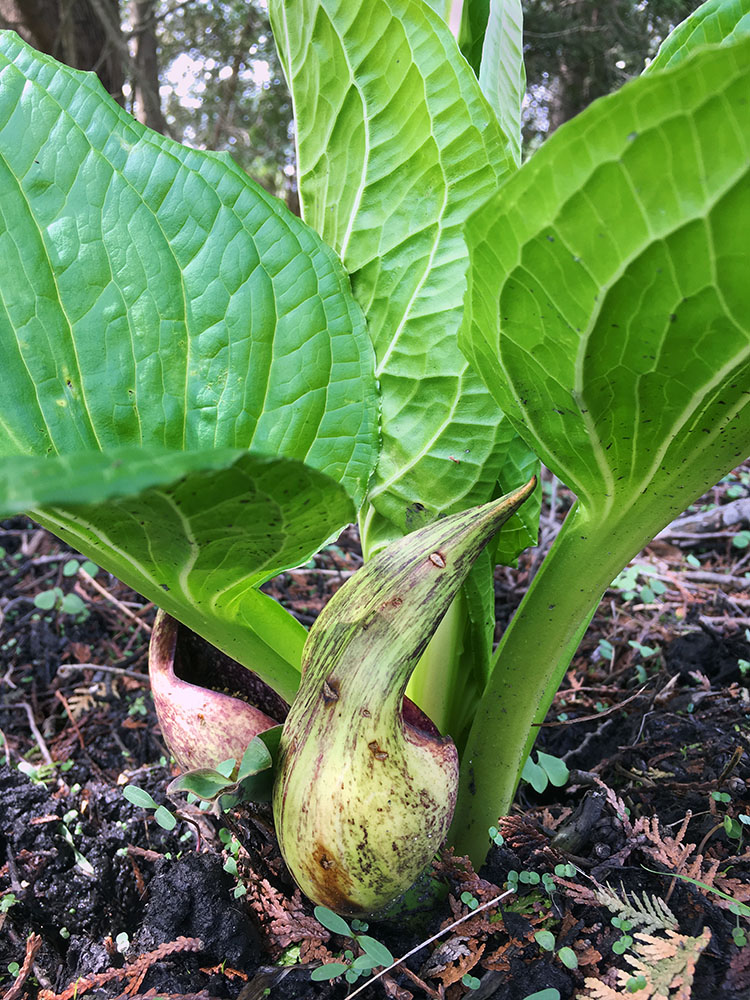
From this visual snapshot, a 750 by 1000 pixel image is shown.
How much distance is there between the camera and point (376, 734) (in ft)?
1.99

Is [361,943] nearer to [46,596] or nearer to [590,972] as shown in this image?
[590,972]

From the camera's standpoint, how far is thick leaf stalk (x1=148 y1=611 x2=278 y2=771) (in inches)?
29.7

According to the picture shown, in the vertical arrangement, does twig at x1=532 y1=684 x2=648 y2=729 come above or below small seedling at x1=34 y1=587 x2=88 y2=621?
above

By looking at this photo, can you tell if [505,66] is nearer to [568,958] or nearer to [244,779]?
[244,779]

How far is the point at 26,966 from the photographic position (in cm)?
79

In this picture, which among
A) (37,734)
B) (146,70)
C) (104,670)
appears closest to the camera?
(37,734)

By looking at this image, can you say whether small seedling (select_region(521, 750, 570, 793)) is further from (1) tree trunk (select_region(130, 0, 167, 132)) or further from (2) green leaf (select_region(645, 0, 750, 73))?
(1) tree trunk (select_region(130, 0, 167, 132))

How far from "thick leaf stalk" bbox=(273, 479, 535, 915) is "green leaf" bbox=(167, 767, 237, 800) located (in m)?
0.06

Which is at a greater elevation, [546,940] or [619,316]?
[619,316]

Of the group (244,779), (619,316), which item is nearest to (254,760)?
(244,779)

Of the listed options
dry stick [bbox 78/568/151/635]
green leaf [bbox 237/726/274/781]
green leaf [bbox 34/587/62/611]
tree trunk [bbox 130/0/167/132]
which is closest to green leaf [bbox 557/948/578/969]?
green leaf [bbox 237/726/274/781]

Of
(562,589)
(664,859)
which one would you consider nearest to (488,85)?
(562,589)

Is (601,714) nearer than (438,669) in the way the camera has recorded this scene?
No

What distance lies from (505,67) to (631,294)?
54 centimetres
